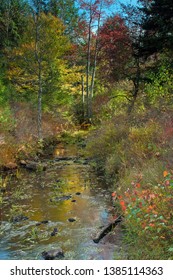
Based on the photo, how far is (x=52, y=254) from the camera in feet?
17.2

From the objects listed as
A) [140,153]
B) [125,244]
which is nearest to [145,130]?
[140,153]

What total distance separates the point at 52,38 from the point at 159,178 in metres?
13.7

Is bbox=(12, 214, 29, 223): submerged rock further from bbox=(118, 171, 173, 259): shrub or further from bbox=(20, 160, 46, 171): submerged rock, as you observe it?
bbox=(20, 160, 46, 171): submerged rock

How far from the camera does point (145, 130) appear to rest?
9766 millimetres

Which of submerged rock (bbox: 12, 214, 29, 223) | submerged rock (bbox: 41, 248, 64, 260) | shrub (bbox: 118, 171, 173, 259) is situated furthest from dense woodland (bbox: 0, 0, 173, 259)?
submerged rock (bbox: 12, 214, 29, 223)

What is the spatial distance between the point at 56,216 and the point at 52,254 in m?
1.82

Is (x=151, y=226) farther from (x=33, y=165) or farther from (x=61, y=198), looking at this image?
(x=33, y=165)

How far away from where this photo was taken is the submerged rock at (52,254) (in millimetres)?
5191

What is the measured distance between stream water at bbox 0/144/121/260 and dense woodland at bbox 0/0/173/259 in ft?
1.59

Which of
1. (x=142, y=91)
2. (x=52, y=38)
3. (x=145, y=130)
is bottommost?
(x=145, y=130)

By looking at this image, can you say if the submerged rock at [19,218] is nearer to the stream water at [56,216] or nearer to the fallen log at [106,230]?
the stream water at [56,216]

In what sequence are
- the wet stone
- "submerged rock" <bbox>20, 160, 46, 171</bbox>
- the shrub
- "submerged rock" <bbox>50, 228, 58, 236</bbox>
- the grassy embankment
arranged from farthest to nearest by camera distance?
"submerged rock" <bbox>20, 160, 46, 171</bbox>
the wet stone
"submerged rock" <bbox>50, 228, 58, 236</bbox>
the grassy embankment
the shrub

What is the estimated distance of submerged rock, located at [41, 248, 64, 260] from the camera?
17.0 feet
